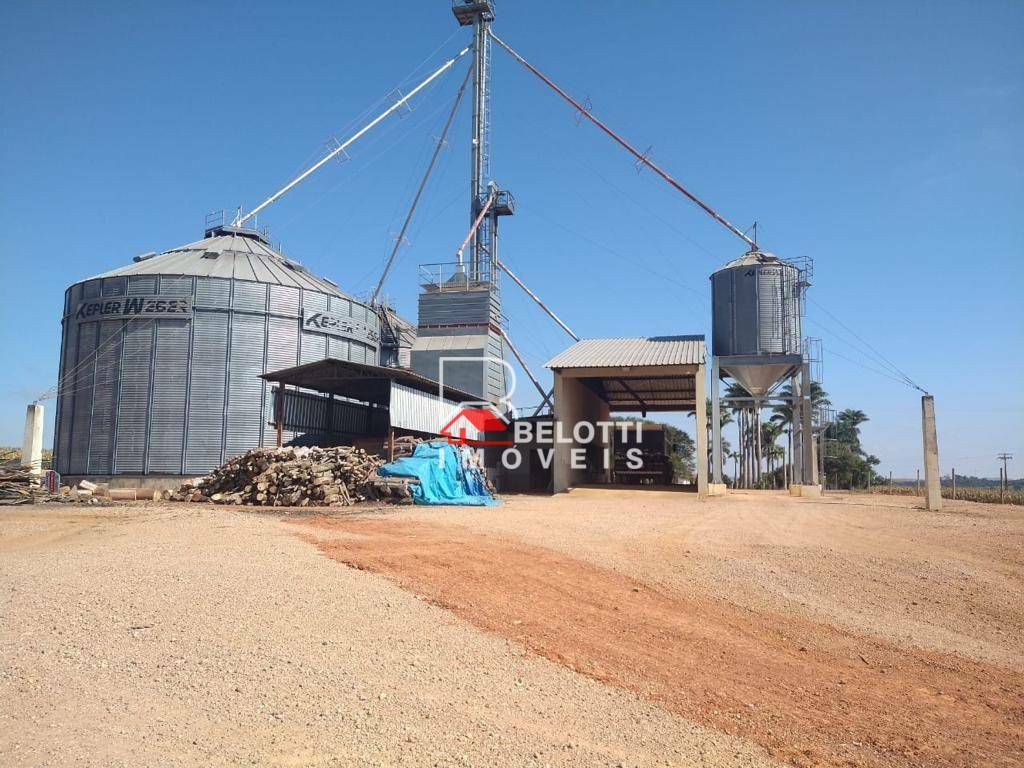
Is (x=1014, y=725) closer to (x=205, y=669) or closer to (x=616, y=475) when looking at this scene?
(x=205, y=669)

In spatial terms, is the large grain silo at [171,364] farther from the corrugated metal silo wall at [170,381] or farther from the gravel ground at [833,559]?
the gravel ground at [833,559]

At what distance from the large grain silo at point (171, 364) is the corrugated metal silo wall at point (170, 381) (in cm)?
5

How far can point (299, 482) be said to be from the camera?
2178 cm

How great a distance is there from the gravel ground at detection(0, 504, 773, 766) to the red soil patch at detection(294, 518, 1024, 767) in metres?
0.40

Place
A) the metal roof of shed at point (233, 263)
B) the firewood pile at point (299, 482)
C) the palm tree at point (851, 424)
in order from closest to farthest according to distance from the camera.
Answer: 1. the firewood pile at point (299, 482)
2. the metal roof of shed at point (233, 263)
3. the palm tree at point (851, 424)

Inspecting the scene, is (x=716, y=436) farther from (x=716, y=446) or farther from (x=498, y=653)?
(x=498, y=653)

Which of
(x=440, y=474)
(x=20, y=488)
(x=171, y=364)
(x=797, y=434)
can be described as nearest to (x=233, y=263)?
(x=171, y=364)

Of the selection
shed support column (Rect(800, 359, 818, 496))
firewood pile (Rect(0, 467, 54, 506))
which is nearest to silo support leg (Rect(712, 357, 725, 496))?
shed support column (Rect(800, 359, 818, 496))

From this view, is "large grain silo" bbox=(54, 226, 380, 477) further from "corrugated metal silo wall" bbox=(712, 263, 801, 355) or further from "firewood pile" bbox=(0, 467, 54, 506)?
"corrugated metal silo wall" bbox=(712, 263, 801, 355)

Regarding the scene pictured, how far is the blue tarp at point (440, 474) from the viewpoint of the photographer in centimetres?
2212

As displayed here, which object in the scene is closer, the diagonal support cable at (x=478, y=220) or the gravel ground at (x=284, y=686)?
the gravel ground at (x=284, y=686)

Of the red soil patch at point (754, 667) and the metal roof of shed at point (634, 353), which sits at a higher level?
the metal roof of shed at point (634, 353)

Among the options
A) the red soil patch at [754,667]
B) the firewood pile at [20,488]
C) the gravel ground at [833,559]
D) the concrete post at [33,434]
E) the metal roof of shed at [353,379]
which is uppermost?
the metal roof of shed at [353,379]

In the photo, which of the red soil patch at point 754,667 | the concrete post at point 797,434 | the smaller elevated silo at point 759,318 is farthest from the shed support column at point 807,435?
the red soil patch at point 754,667
